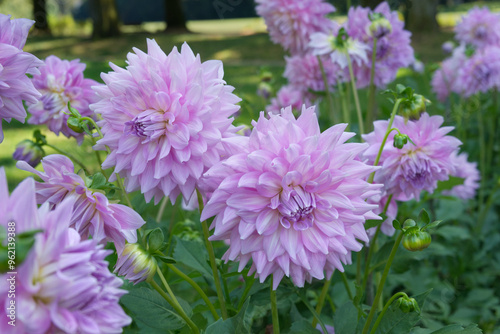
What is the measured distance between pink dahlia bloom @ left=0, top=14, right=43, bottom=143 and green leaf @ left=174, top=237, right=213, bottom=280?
0.46 meters

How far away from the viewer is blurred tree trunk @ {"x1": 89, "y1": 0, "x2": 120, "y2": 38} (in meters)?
11.8

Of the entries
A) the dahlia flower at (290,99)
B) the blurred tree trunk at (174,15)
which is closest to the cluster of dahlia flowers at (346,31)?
the dahlia flower at (290,99)

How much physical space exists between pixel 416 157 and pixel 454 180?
0.43 m

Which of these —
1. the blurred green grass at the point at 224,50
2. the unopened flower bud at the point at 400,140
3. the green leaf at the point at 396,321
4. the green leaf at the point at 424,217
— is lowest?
the blurred green grass at the point at 224,50

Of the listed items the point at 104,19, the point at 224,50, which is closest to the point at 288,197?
the point at 224,50

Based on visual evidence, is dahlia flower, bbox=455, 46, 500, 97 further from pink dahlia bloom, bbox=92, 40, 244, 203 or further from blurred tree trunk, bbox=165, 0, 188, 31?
blurred tree trunk, bbox=165, 0, 188, 31

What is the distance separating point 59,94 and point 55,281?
96 centimetres

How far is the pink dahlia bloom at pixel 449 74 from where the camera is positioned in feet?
9.36

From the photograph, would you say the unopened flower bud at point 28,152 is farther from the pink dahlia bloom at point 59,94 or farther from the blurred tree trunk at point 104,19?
the blurred tree trunk at point 104,19

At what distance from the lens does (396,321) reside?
96 centimetres

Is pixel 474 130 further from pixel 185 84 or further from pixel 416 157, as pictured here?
pixel 185 84

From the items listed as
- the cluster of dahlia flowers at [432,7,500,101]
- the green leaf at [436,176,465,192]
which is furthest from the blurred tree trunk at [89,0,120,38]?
the green leaf at [436,176,465,192]

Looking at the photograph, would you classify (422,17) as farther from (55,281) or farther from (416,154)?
(55,281)

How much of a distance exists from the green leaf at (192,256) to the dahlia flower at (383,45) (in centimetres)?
90
